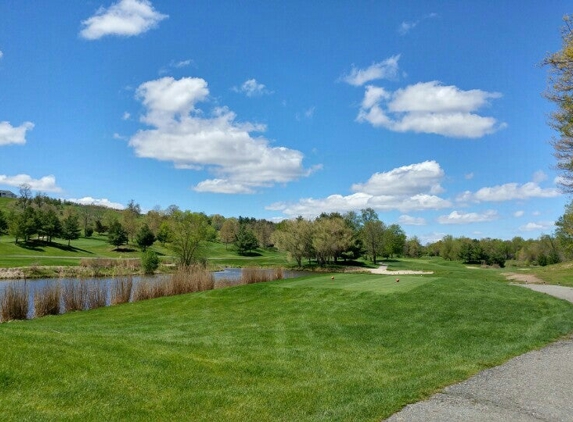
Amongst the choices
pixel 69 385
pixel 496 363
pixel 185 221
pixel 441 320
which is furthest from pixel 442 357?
→ pixel 185 221

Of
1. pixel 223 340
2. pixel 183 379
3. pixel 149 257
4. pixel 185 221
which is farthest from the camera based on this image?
pixel 185 221

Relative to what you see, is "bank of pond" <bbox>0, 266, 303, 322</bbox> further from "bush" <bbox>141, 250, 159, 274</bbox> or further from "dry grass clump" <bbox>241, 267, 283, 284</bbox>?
"bush" <bbox>141, 250, 159, 274</bbox>

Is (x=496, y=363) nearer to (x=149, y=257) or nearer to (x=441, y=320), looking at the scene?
(x=441, y=320)

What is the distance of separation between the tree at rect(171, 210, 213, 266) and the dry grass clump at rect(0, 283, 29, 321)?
27.0 m

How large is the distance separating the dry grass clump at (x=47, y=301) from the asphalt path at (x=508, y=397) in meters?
19.1

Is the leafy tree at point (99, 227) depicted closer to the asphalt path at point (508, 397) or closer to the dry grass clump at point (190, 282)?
the dry grass clump at point (190, 282)

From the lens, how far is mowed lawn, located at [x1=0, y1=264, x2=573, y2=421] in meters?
5.32

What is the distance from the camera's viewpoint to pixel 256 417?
17.2 feet

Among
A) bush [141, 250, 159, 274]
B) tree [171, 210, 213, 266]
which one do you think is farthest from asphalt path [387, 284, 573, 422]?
tree [171, 210, 213, 266]

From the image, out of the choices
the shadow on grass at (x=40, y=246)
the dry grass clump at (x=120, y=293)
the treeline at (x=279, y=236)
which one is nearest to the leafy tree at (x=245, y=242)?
the treeline at (x=279, y=236)

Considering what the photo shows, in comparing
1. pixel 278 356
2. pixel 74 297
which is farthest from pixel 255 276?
pixel 278 356

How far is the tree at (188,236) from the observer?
46.7 m

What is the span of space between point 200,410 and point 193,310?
43.3 feet

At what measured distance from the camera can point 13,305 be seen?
18703 millimetres
